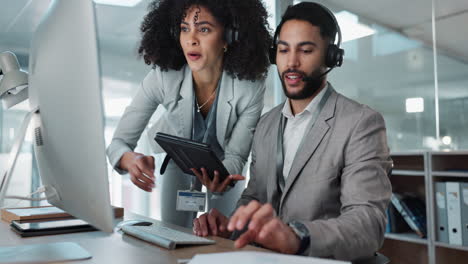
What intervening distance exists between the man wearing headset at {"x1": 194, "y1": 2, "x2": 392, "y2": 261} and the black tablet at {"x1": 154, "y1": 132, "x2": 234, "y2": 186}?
145 millimetres

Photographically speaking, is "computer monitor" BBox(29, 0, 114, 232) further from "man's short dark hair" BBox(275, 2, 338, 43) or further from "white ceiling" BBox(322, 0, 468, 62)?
"white ceiling" BBox(322, 0, 468, 62)

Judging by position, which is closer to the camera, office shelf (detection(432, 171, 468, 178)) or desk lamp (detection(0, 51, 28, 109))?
desk lamp (detection(0, 51, 28, 109))

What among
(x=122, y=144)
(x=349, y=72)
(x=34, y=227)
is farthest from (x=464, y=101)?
(x=34, y=227)

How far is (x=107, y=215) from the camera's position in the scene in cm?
68

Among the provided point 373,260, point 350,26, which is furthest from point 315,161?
point 350,26

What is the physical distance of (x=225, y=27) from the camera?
5.59 ft

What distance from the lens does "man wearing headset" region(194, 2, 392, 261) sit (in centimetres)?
99

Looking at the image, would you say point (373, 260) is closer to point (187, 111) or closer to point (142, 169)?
point (142, 169)

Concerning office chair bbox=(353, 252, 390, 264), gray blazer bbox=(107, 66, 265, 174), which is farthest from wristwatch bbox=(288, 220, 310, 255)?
gray blazer bbox=(107, 66, 265, 174)

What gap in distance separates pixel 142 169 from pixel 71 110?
704 mm

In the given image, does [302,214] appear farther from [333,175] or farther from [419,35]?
[419,35]

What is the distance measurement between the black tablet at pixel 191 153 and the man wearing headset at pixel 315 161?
0.15m

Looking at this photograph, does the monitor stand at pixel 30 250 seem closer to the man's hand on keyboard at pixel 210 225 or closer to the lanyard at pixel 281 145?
the man's hand on keyboard at pixel 210 225

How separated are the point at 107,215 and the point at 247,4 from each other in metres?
1.31
